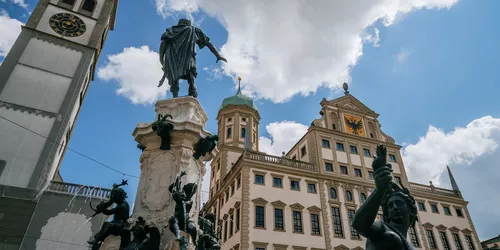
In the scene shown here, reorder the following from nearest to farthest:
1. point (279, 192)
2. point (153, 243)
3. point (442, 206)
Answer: point (153, 243) < point (279, 192) < point (442, 206)

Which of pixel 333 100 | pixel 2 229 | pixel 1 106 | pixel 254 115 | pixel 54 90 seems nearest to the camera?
pixel 2 229

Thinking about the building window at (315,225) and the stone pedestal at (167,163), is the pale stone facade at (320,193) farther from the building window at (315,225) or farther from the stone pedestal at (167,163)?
the stone pedestal at (167,163)

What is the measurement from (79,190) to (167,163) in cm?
1855

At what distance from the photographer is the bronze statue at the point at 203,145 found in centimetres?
725

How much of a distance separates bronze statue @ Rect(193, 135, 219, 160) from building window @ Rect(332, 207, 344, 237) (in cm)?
2619

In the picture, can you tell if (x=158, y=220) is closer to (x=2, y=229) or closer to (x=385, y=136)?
(x=2, y=229)

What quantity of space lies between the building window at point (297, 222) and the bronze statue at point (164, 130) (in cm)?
2462

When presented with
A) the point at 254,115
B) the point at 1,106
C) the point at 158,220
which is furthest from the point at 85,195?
the point at 254,115

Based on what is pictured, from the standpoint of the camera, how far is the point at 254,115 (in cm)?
4778

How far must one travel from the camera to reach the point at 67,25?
27938 millimetres

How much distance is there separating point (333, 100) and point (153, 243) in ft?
124

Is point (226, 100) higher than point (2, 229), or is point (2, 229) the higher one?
point (226, 100)

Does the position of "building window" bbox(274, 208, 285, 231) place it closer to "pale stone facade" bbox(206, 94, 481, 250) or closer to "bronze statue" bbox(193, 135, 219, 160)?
"pale stone facade" bbox(206, 94, 481, 250)

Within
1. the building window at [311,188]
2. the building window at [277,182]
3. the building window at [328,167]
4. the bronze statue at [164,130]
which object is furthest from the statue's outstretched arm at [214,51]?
the building window at [328,167]
